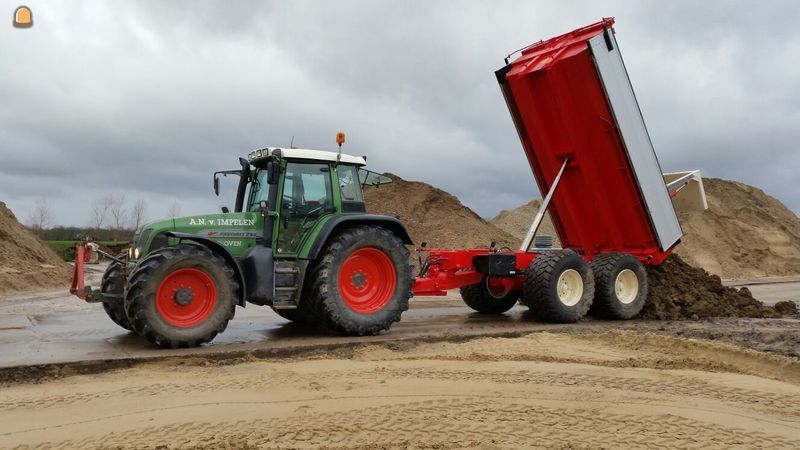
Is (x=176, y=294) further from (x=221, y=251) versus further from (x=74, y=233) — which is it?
(x=74, y=233)

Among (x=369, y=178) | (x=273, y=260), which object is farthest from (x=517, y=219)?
(x=273, y=260)

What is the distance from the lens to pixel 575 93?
9078mm

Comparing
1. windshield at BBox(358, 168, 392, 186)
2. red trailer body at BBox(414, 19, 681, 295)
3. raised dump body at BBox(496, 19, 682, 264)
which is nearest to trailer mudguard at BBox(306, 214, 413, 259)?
windshield at BBox(358, 168, 392, 186)

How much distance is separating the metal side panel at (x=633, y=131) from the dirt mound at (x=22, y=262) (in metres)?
14.0

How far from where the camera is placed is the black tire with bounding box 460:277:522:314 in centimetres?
1041

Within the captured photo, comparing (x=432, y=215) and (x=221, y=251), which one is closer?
(x=221, y=251)

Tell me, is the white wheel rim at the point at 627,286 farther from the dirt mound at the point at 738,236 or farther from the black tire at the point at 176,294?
the dirt mound at the point at 738,236

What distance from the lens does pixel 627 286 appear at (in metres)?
9.97

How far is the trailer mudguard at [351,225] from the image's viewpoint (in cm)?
721

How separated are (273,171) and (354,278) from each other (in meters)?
1.57

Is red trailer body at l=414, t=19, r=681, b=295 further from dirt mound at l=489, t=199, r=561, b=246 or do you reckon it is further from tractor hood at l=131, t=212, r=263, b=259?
dirt mound at l=489, t=199, r=561, b=246

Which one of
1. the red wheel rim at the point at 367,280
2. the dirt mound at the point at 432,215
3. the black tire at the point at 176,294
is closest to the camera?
the black tire at the point at 176,294

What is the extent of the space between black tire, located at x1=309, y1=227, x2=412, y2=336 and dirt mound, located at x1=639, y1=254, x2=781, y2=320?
461 cm

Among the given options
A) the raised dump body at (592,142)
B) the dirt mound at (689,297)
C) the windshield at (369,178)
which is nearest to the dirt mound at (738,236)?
the dirt mound at (689,297)
